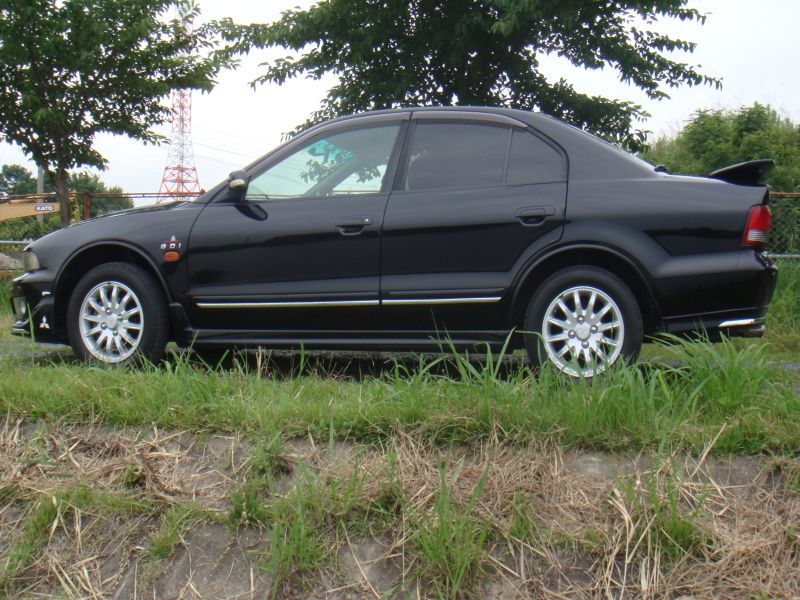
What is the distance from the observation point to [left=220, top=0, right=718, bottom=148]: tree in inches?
411

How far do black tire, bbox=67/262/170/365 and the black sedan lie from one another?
0.01 metres

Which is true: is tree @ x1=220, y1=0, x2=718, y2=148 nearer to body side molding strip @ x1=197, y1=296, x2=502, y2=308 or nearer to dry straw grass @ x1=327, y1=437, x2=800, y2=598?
body side molding strip @ x1=197, y1=296, x2=502, y2=308

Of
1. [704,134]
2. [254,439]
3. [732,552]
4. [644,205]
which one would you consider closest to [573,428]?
[732,552]

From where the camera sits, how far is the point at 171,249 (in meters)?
5.17

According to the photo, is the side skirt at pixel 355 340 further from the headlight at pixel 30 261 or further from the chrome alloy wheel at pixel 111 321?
the headlight at pixel 30 261

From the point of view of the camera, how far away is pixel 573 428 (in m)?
3.22

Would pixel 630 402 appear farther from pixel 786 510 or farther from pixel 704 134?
pixel 704 134

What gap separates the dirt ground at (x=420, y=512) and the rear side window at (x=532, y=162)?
2.10 m

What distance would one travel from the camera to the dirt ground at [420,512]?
2723 millimetres

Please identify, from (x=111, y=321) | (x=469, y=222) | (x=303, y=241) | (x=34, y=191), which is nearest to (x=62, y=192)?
(x=111, y=321)

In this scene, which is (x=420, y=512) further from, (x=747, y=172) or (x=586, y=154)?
(x=747, y=172)

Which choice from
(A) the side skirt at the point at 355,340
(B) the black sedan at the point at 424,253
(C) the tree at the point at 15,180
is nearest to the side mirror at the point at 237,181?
(B) the black sedan at the point at 424,253

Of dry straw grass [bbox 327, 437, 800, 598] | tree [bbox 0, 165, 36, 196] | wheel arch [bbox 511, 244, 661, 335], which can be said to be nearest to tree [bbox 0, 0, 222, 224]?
wheel arch [bbox 511, 244, 661, 335]

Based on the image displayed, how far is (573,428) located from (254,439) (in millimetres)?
1260
